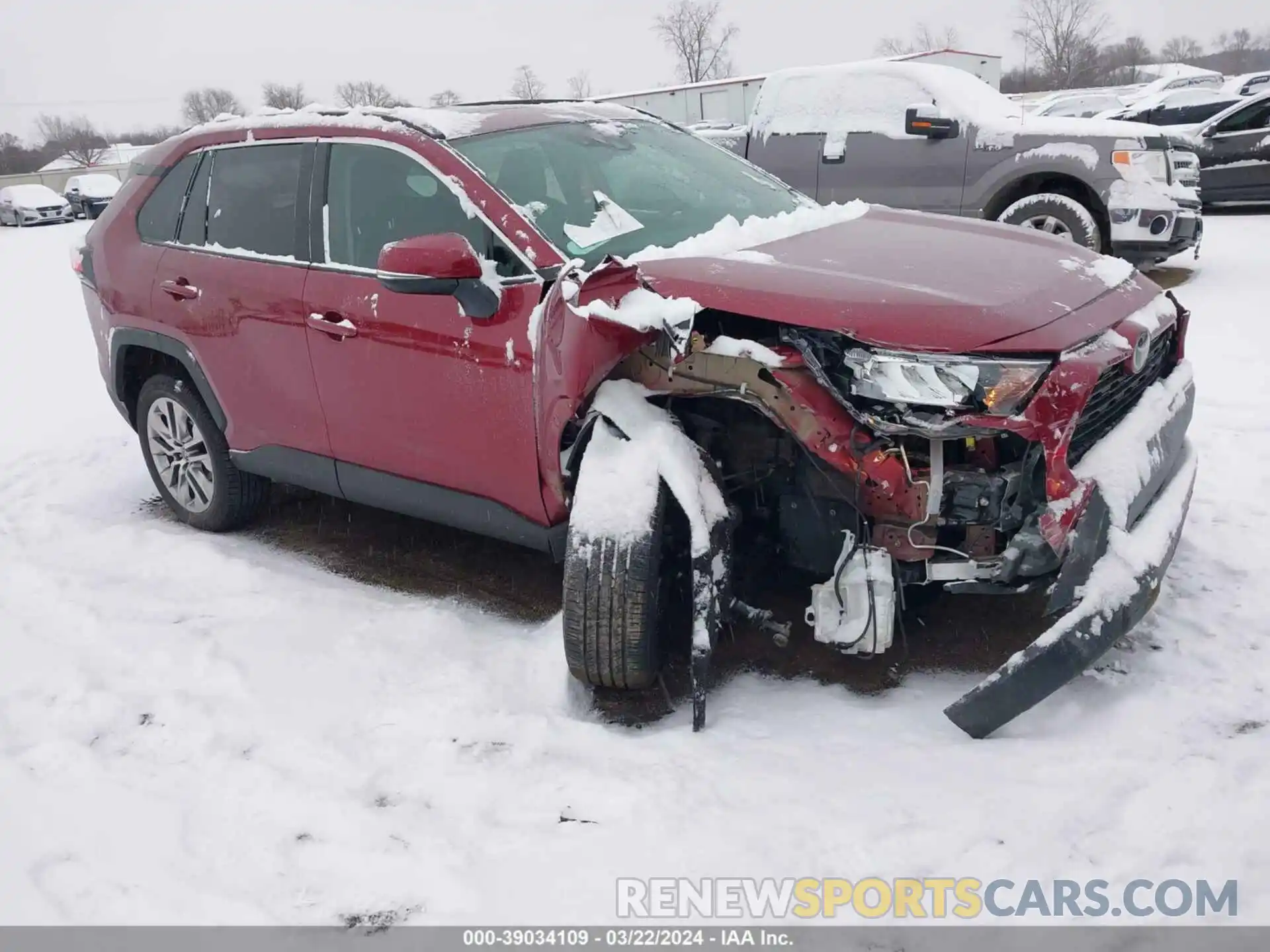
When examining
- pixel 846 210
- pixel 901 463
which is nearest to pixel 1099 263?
pixel 846 210

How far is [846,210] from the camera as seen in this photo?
3730 millimetres

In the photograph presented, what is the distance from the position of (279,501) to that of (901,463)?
355cm

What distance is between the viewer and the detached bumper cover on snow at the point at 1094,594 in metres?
2.43

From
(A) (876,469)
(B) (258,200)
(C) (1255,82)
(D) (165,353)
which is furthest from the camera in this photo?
(C) (1255,82)

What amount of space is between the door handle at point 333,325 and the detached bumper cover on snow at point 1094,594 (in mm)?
2364

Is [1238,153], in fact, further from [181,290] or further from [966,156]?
[181,290]

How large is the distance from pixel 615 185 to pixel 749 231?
58 centimetres

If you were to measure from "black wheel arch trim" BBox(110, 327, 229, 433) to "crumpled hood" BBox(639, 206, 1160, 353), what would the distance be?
89.4 inches

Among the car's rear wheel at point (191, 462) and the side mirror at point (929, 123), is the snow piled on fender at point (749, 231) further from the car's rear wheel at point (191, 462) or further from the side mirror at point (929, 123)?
the side mirror at point (929, 123)

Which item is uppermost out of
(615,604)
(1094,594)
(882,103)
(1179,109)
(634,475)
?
(882,103)

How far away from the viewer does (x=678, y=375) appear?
9.23 feet

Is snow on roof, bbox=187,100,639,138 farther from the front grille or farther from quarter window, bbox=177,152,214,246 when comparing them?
the front grille


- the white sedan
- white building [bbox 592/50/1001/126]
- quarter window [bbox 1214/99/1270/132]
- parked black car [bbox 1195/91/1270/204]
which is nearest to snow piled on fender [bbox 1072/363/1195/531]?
parked black car [bbox 1195/91/1270/204]
